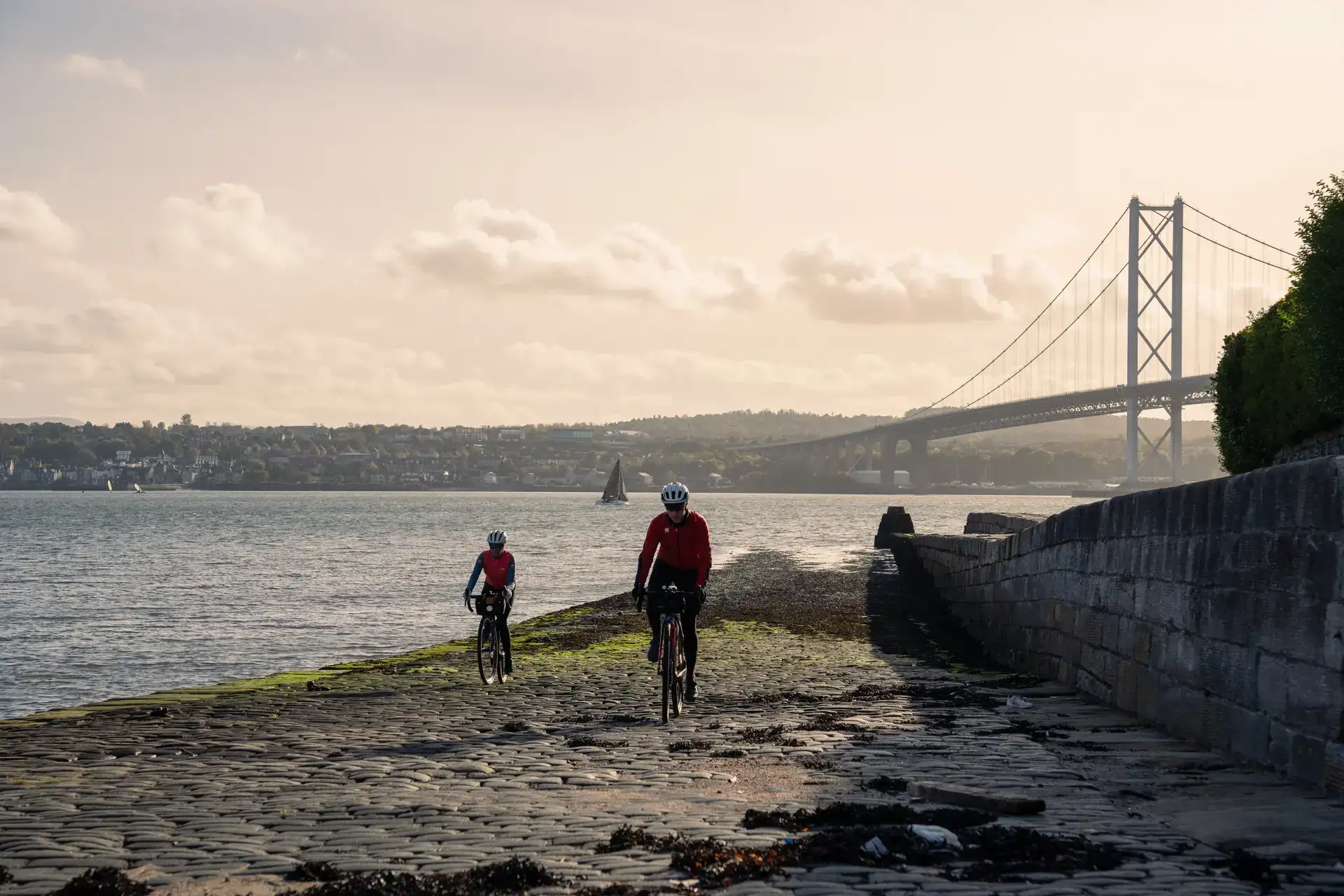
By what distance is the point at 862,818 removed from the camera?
673 centimetres

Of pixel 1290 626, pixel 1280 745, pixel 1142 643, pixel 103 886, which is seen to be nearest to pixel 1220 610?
pixel 1290 626

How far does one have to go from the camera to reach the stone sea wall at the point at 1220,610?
7203 millimetres

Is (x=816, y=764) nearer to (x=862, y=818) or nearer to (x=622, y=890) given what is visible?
(x=862, y=818)

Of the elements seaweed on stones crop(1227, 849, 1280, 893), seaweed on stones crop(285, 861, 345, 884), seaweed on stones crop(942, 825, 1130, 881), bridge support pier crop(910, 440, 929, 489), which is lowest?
seaweed on stones crop(285, 861, 345, 884)

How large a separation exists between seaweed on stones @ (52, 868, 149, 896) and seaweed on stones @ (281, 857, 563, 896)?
761 mm

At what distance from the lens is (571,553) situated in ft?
211

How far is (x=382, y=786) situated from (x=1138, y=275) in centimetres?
9097

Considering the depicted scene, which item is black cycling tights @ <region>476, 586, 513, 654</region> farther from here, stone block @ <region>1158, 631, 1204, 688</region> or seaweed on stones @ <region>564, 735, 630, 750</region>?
stone block @ <region>1158, 631, 1204, 688</region>

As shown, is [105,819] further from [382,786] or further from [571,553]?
[571,553]

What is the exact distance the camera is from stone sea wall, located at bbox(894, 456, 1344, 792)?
23.6 ft

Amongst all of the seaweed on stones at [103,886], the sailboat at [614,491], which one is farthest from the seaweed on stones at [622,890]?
the sailboat at [614,491]

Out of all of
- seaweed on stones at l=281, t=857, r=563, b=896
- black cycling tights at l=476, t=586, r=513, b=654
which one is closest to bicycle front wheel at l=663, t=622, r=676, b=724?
black cycling tights at l=476, t=586, r=513, b=654

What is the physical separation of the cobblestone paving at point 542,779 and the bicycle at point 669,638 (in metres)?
0.25

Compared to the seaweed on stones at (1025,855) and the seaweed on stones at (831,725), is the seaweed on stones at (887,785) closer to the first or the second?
the seaweed on stones at (1025,855)
